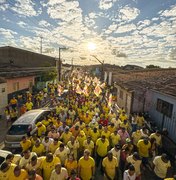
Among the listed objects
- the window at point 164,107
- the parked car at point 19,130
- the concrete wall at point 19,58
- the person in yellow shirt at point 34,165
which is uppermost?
the concrete wall at point 19,58

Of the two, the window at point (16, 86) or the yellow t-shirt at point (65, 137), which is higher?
the window at point (16, 86)

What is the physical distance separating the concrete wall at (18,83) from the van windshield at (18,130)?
11489 millimetres

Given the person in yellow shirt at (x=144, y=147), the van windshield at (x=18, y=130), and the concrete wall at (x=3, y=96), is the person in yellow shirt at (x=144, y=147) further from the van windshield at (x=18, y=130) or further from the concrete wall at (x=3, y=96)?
the concrete wall at (x=3, y=96)

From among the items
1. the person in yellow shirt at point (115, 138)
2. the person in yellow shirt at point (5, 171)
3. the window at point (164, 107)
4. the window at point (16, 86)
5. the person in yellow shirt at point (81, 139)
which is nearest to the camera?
the person in yellow shirt at point (5, 171)

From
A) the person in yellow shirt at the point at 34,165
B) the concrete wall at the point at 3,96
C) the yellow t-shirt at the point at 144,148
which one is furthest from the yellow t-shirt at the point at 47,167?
the concrete wall at the point at 3,96

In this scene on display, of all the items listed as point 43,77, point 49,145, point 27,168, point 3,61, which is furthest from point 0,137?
point 3,61

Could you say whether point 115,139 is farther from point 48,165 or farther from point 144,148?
point 48,165

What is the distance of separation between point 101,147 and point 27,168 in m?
3.00

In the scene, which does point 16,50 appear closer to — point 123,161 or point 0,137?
point 0,137

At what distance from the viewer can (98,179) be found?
838 centimetres

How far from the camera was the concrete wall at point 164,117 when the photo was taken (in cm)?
1168

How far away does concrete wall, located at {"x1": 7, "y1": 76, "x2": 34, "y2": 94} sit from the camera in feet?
73.6

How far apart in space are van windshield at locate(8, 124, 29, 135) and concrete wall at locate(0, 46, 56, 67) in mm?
33209

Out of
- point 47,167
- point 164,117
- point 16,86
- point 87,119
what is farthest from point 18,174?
point 16,86
